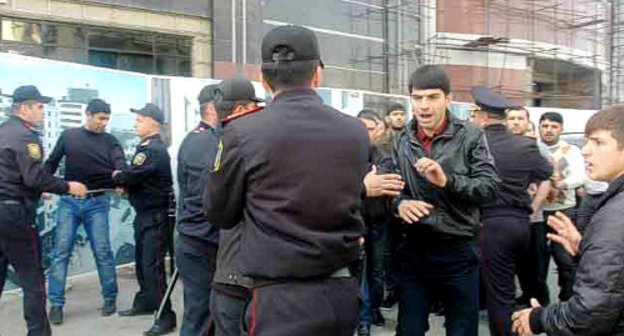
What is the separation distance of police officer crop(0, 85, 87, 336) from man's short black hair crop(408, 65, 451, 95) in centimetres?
275

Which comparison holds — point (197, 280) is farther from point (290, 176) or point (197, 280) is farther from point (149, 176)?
point (290, 176)

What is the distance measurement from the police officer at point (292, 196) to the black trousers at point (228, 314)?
65 centimetres

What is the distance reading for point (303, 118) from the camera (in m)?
2.49

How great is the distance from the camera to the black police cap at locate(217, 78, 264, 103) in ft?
12.4

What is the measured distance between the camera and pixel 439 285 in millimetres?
3709

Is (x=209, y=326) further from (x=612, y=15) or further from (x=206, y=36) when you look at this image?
(x=612, y=15)

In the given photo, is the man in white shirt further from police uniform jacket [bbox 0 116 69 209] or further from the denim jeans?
police uniform jacket [bbox 0 116 69 209]

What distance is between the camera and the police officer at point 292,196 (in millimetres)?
2443

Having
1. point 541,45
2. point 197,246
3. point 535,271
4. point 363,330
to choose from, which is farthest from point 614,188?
point 541,45

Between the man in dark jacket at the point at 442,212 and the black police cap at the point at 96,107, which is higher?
the black police cap at the point at 96,107

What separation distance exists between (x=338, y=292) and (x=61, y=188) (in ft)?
10.8

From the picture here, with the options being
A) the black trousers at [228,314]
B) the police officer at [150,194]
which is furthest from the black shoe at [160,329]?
the black trousers at [228,314]

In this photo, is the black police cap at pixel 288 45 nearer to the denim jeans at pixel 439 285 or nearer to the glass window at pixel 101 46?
the denim jeans at pixel 439 285

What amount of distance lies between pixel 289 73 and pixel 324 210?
0.53m
